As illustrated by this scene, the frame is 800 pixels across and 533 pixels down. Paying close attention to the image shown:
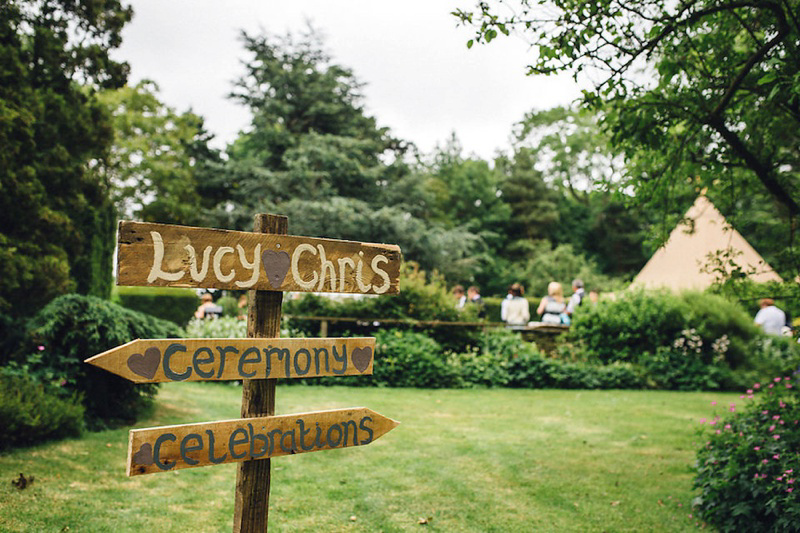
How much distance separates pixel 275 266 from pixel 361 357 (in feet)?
2.08

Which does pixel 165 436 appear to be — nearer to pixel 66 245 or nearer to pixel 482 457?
pixel 482 457

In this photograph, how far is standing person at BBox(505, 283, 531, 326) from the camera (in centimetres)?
1332

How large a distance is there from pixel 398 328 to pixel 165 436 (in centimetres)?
946

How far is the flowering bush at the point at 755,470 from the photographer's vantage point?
3.88m

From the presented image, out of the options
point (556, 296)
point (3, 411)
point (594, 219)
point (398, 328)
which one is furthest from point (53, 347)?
point (594, 219)

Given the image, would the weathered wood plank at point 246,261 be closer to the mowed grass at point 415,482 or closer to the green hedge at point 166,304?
the mowed grass at point 415,482

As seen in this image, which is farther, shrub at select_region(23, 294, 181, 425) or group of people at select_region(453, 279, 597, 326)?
group of people at select_region(453, 279, 597, 326)

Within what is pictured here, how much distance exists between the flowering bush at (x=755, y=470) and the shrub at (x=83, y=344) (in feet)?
17.8

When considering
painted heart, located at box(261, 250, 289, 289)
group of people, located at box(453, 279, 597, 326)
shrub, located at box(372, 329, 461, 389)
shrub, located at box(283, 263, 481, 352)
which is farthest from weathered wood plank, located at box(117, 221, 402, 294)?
group of people, located at box(453, 279, 597, 326)

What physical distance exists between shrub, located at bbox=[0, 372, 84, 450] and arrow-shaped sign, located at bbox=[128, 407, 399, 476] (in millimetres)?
3242

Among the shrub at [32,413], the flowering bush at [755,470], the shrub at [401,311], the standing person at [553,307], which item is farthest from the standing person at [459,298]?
the shrub at [32,413]

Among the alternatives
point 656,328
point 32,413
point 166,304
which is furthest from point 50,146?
point 166,304

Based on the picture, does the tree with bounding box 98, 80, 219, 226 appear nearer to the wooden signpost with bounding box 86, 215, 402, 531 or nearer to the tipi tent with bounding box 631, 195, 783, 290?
the tipi tent with bounding box 631, 195, 783, 290

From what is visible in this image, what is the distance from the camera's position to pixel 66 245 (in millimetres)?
7949
